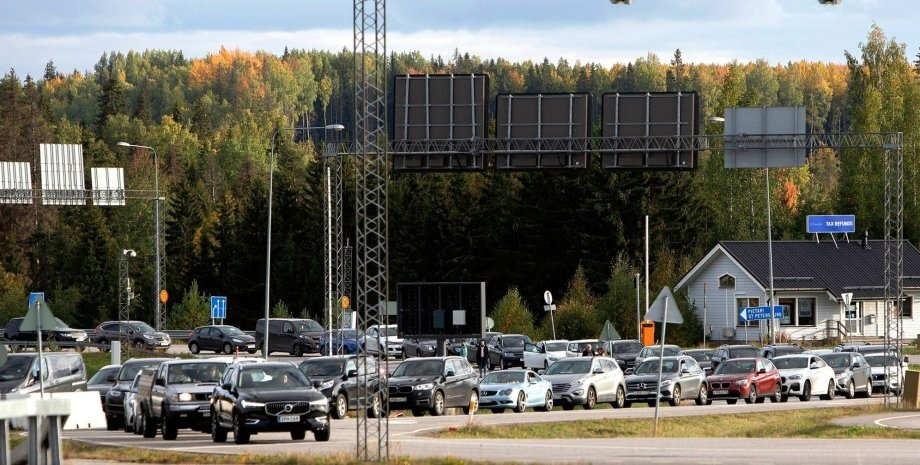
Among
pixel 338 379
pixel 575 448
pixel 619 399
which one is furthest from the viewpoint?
pixel 619 399

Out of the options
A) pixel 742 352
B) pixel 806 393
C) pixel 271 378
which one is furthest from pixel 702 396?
pixel 271 378

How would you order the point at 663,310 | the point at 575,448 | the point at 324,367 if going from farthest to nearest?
the point at 324,367 → the point at 663,310 → the point at 575,448

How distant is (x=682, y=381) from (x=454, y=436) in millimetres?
14494

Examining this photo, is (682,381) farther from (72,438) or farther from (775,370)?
(72,438)

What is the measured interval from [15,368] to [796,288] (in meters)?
47.9

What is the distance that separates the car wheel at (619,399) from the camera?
4419 centimetres

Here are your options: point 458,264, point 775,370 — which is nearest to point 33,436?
point 775,370

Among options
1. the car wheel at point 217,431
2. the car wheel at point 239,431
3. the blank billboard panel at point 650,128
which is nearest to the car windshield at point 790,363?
the blank billboard panel at point 650,128

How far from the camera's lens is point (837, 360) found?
4884cm

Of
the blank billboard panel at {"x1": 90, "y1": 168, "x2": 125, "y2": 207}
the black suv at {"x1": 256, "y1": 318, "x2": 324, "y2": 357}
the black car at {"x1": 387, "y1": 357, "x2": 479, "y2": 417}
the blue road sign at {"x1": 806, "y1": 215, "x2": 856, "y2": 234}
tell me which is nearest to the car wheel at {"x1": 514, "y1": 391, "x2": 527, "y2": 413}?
the black car at {"x1": 387, "y1": 357, "x2": 479, "y2": 417}

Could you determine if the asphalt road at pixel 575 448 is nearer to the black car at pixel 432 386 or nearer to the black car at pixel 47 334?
the black car at pixel 432 386

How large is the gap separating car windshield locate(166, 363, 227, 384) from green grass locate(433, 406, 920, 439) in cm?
494

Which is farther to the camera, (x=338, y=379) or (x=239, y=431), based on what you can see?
(x=338, y=379)

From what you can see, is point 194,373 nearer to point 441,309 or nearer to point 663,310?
point 663,310
